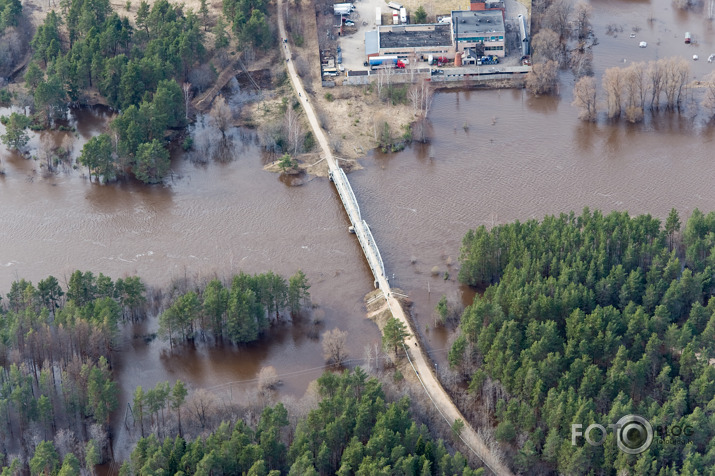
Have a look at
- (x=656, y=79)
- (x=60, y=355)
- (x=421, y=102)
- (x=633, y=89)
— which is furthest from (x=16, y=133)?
(x=656, y=79)

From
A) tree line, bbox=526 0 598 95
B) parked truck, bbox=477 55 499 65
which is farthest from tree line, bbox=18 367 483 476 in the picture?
parked truck, bbox=477 55 499 65

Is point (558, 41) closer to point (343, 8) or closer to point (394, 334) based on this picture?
point (343, 8)

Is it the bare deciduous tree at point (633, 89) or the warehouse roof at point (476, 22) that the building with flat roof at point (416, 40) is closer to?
the warehouse roof at point (476, 22)

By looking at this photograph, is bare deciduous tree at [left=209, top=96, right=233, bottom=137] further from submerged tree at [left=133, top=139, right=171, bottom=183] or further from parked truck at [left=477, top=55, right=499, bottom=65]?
parked truck at [left=477, top=55, right=499, bottom=65]

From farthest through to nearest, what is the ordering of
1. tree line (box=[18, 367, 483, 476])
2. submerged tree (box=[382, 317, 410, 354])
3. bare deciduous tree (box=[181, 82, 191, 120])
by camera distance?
bare deciduous tree (box=[181, 82, 191, 120]) < submerged tree (box=[382, 317, 410, 354]) < tree line (box=[18, 367, 483, 476])

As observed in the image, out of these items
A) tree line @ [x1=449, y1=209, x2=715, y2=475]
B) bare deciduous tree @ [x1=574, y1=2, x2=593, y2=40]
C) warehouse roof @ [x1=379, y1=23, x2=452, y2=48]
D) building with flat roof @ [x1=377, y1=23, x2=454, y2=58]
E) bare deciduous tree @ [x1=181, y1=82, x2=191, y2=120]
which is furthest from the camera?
bare deciduous tree @ [x1=574, y1=2, x2=593, y2=40]

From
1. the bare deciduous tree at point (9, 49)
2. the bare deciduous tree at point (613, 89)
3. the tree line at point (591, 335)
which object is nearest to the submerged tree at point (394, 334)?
the tree line at point (591, 335)

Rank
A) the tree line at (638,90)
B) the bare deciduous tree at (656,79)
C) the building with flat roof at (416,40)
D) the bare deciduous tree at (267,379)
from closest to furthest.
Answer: the bare deciduous tree at (267,379), the tree line at (638,90), the bare deciduous tree at (656,79), the building with flat roof at (416,40)
